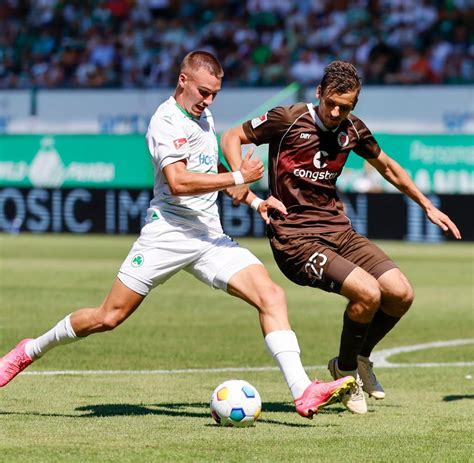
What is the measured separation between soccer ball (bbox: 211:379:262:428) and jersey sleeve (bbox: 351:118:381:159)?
1.96 meters

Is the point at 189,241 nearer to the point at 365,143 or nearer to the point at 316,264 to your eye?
the point at 316,264

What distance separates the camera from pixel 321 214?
8.15 meters

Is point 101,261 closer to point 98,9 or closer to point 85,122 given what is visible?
point 85,122

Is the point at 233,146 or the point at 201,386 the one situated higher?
the point at 233,146

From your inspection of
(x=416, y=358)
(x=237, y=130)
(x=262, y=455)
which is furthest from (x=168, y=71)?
(x=262, y=455)

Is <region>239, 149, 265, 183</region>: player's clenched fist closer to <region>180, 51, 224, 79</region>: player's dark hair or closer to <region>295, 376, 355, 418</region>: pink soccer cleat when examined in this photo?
<region>180, 51, 224, 79</region>: player's dark hair

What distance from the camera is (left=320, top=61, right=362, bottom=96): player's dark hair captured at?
769 centimetres

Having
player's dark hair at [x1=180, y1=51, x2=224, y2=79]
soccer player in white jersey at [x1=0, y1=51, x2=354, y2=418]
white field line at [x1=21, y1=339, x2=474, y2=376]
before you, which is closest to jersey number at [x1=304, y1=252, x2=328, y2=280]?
soccer player in white jersey at [x1=0, y1=51, x2=354, y2=418]

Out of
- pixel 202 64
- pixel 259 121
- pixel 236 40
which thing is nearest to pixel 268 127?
pixel 259 121

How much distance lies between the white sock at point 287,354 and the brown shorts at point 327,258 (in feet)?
1.91

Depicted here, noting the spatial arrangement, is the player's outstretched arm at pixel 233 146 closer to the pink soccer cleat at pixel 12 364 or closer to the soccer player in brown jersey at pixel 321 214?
the soccer player in brown jersey at pixel 321 214

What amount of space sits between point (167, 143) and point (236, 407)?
166 cm

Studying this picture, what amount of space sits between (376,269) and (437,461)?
2.12 m

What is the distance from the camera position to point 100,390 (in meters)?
8.80
